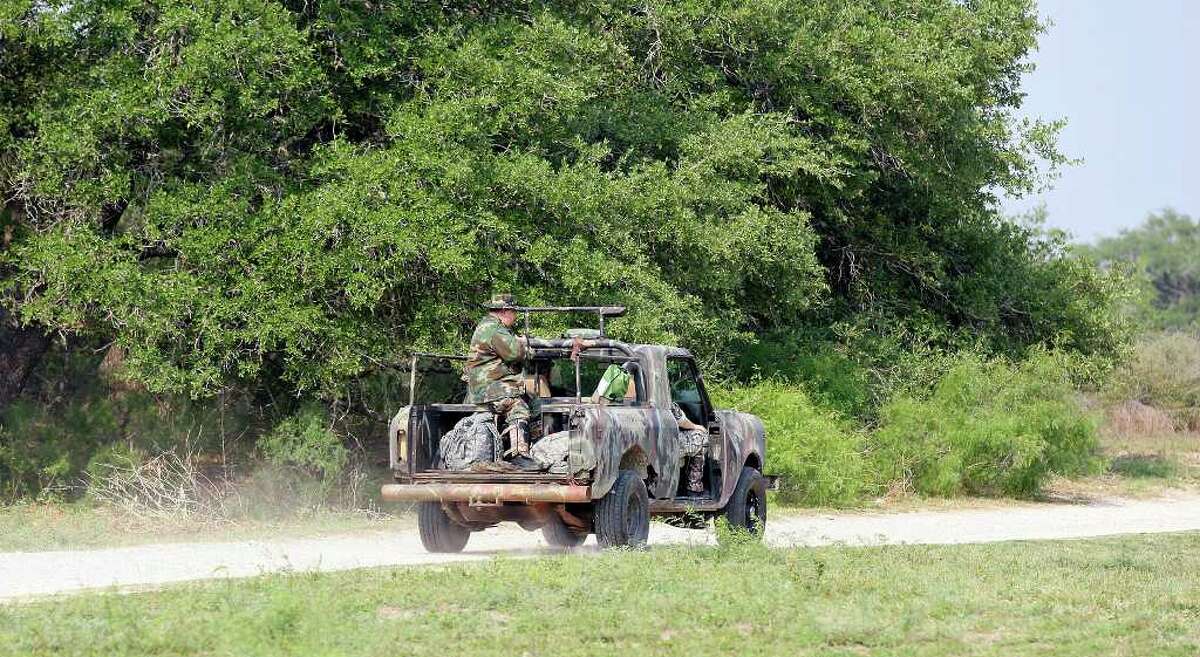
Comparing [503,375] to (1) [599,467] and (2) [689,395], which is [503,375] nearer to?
(1) [599,467]

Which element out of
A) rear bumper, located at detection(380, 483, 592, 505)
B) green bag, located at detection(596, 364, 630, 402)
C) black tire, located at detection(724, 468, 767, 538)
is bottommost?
black tire, located at detection(724, 468, 767, 538)

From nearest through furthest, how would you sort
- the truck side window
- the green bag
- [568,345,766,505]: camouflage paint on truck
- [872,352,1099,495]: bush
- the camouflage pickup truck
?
[568,345,766,505]: camouflage paint on truck → the camouflage pickup truck → the green bag → the truck side window → [872,352,1099,495]: bush

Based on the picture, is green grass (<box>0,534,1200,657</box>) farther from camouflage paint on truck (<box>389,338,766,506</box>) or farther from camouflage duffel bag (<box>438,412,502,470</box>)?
camouflage duffel bag (<box>438,412,502,470</box>)

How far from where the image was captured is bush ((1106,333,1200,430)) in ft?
141

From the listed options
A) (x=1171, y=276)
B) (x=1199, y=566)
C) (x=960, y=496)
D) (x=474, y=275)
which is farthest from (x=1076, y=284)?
(x=1171, y=276)

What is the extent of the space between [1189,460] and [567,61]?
19804 mm

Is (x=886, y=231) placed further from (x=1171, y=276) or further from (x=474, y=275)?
(x=1171, y=276)

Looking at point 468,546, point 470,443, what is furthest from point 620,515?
point 468,546

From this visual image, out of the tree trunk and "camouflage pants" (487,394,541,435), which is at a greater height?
the tree trunk

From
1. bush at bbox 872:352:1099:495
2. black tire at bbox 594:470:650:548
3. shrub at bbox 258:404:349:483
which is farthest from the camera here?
bush at bbox 872:352:1099:495

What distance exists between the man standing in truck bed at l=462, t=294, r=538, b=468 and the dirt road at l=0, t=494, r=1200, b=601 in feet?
3.91

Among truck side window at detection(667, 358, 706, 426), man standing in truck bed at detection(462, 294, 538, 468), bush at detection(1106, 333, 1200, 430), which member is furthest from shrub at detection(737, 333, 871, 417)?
bush at detection(1106, 333, 1200, 430)

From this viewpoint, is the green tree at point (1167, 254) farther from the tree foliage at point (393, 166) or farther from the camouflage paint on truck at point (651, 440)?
the camouflage paint on truck at point (651, 440)

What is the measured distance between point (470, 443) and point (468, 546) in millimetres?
2022
